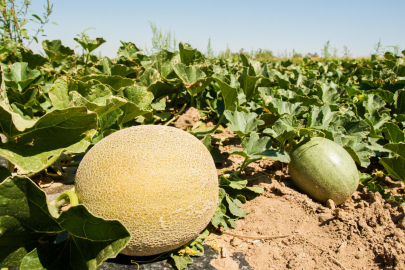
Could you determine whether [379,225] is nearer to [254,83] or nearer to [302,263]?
[302,263]

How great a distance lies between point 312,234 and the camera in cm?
191

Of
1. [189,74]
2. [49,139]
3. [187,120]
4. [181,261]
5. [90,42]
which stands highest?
[90,42]

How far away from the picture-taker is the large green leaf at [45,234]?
3.66 ft

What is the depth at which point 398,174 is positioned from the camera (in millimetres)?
2195

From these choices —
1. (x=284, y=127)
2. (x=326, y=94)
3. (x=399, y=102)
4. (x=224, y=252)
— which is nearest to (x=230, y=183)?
(x=224, y=252)

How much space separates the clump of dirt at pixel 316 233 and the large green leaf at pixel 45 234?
2.37ft

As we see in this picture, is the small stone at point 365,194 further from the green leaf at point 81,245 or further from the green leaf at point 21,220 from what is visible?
the green leaf at point 21,220

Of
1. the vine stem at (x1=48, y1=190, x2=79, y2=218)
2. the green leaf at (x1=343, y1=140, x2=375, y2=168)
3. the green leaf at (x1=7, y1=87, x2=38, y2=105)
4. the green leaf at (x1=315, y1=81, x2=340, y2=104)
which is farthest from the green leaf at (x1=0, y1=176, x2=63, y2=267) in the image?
the green leaf at (x1=315, y1=81, x2=340, y2=104)

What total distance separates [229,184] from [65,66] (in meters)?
3.02

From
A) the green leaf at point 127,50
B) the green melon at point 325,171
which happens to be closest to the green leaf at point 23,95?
the green leaf at point 127,50

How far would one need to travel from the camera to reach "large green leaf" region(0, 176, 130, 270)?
1114mm

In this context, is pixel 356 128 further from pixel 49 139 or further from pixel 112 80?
pixel 49 139

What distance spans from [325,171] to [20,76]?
277 cm

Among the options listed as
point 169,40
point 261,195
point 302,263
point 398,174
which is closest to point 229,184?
point 261,195
